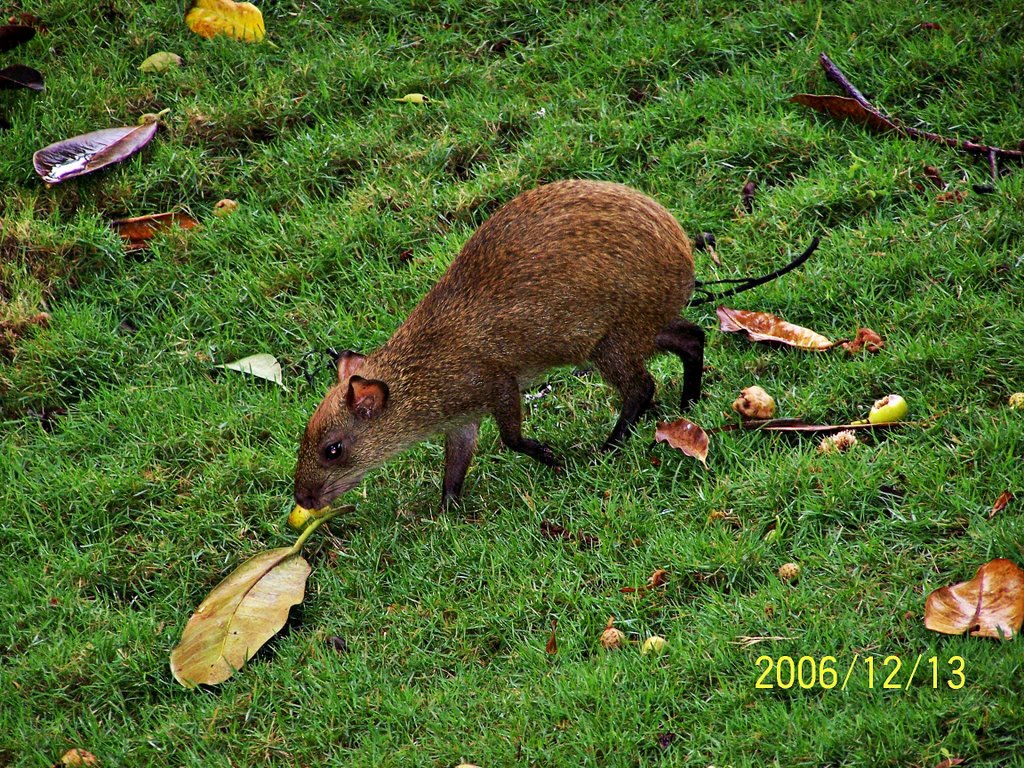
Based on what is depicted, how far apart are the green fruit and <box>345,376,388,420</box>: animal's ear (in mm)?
1869

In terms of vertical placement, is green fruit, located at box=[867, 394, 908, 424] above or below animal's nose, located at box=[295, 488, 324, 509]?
above

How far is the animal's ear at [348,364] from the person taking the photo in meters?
4.92

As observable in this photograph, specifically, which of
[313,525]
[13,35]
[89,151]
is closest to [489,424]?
[313,525]

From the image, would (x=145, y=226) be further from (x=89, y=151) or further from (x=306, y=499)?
(x=306, y=499)

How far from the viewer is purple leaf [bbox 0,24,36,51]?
7.03 meters

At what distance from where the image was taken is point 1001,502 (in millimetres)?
3963

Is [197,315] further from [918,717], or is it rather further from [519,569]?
[918,717]

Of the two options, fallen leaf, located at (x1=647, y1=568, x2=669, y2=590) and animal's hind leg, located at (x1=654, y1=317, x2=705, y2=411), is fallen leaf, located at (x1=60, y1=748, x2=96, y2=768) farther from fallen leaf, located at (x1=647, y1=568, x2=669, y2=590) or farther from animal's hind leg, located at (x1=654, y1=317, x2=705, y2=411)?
animal's hind leg, located at (x1=654, y1=317, x2=705, y2=411)

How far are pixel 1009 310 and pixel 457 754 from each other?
281cm

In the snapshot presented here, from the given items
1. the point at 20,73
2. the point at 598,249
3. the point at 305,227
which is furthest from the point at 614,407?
the point at 20,73

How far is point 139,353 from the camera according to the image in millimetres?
5730

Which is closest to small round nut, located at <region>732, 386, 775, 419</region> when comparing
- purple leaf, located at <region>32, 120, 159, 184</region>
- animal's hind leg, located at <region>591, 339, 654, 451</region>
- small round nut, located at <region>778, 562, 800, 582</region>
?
animal's hind leg, located at <region>591, 339, 654, 451</region>

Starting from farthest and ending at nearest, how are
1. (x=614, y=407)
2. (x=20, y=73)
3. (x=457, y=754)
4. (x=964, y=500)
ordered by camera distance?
(x=20, y=73) → (x=614, y=407) → (x=964, y=500) → (x=457, y=754)

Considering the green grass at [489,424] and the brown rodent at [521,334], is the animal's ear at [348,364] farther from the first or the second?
the green grass at [489,424]
